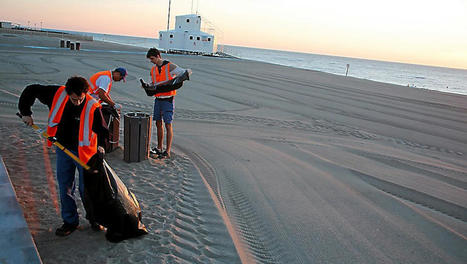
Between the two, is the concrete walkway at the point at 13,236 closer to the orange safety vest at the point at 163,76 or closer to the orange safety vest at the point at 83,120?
the orange safety vest at the point at 83,120

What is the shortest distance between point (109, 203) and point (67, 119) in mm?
926

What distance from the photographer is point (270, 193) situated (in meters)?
5.52

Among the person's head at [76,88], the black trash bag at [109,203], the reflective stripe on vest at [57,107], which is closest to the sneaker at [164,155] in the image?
the black trash bag at [109,203]

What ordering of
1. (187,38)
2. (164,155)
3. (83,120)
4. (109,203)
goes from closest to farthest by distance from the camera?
(83,120) < (109,203) < (164,155) < (187,38)

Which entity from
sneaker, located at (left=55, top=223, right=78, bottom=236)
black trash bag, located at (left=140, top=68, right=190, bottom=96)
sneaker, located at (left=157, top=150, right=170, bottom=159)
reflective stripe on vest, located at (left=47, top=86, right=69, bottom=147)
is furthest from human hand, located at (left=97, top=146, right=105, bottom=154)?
sneaker, located at (left=157, top=150, right=170, bottom=159)

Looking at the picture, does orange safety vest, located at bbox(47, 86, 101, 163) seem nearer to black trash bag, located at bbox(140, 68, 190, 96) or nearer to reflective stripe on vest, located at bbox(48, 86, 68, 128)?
reflective stripe on vest, located at bbox(48, 86, 68, 128)

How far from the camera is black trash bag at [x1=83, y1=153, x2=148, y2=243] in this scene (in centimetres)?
326

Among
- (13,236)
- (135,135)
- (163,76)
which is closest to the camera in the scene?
(13,236)

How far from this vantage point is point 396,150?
8.84 m

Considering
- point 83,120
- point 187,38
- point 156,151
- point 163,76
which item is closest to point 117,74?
point 163,76

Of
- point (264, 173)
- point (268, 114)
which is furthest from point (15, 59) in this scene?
point (264, 173)

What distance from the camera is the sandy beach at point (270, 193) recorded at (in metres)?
3.83

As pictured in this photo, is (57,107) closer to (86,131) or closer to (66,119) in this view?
(66,119)

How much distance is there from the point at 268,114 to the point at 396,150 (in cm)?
443
